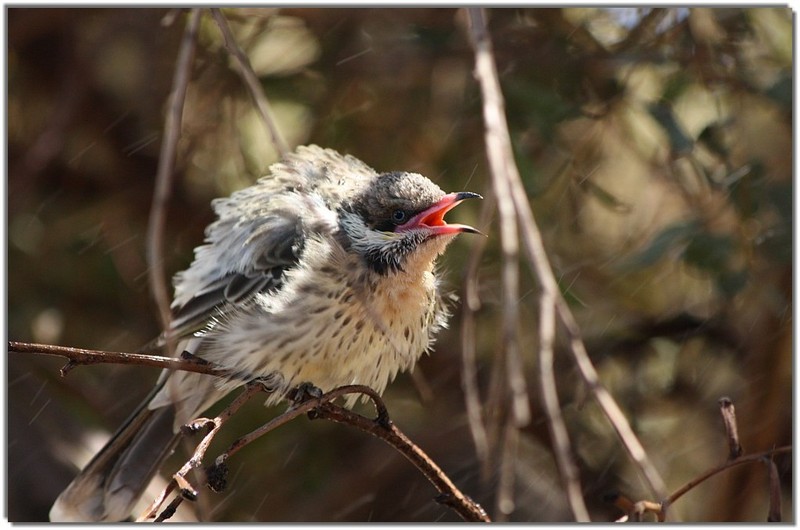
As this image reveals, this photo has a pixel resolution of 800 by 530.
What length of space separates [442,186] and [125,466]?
1.37 m

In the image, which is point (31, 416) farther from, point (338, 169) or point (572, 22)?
point (572, 22)

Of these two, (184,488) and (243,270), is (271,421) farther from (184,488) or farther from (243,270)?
(243,270)

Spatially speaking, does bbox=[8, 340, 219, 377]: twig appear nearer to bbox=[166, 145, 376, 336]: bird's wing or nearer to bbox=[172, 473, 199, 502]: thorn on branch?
bbox=[172, 473, 199, 502]: thorn on branch

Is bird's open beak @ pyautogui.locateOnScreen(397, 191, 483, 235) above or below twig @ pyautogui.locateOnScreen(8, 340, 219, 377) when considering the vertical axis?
above

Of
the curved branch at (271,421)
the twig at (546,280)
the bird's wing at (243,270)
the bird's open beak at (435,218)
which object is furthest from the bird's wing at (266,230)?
the twig at (546,280)

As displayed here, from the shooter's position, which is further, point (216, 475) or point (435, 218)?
point (435, 218)

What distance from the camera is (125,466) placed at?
8.12 ft

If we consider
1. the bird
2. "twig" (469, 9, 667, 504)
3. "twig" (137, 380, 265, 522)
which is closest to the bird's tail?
the bird

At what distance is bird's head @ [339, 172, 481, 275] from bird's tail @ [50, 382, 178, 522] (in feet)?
2.19

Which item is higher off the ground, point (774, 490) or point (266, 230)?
point (266, 230)

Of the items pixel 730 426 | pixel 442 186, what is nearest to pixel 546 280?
pixel 730 426

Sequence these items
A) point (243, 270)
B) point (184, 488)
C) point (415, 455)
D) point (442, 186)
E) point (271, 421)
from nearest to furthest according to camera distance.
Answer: point (184, 488), point (271, 421), point (415, 455), point (243, 270), point (442, 186)

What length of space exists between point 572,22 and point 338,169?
1.19m

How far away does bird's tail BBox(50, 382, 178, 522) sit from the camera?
2.39 metres
